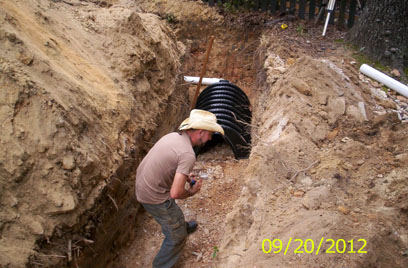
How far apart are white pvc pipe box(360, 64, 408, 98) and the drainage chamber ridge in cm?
196

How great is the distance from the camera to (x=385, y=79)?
4.77 meters

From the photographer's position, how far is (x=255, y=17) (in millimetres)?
7402

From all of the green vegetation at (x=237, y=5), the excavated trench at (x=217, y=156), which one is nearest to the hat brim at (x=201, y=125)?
the excavated trench at (x=217, y=156)

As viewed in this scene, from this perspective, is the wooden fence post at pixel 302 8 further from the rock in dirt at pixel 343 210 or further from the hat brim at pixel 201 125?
the rock in dirt at pixel 343 210

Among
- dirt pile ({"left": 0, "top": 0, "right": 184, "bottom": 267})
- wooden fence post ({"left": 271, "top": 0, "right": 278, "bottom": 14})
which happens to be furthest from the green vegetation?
dirt pile ({"left": 0, "top": 0, "right": 184, "bottom": 267})

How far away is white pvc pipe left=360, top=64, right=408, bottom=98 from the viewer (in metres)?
4.63

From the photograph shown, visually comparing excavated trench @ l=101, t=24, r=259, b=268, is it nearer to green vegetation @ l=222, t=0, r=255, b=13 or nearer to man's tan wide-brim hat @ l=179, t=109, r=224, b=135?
green vegetation @ l=222, t=0, r=255, b=13

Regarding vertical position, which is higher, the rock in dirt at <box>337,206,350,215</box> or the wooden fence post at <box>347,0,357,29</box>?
the wooden fence post at <box>347,0,357,29</box>

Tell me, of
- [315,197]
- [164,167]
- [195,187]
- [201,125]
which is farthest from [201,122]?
[315,197]

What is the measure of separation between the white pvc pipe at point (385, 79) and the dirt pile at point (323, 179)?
29 centimetres

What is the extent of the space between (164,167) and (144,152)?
1397 mm

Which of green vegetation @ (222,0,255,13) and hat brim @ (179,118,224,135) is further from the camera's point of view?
green vegetation @ (222,0,255,13)

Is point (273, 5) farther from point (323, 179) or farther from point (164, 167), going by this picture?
point (164, 167)

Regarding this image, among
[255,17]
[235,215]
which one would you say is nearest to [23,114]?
[235,215]
